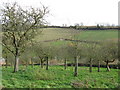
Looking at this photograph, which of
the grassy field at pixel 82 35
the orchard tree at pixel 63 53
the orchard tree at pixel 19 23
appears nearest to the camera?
the grassy field at pixel 82 35

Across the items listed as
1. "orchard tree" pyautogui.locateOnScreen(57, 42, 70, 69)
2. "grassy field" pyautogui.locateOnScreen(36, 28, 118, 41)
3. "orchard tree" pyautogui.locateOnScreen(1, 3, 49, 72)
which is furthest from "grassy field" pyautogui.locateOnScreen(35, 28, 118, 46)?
"orchard tree" pyautogui.locateOnScreen(1, 3, 49, 72)

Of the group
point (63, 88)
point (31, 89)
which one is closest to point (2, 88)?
point (31, 89)

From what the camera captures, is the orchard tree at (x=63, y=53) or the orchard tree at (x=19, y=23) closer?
the orchard tree at (x=19, y=23)

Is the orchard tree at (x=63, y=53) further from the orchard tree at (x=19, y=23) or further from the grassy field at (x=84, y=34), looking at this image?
the orchard tree at (x=19, y=23)

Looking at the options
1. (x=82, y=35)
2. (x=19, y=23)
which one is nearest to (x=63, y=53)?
(x=82, y=35)

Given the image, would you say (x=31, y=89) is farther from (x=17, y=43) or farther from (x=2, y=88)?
(x=17, y=43)

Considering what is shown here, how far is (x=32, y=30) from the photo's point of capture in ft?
75.6

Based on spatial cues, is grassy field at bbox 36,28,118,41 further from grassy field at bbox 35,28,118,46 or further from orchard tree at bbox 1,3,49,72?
orchard tree at bbox 1,3,49,72

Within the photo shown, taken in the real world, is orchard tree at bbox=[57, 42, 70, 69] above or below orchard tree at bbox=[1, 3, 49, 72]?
below

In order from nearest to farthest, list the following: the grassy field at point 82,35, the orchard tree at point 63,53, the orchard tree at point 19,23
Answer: the grassy field at point 82,35 → the orchard tree at point 19,23 → the orchard tree at point 63,53

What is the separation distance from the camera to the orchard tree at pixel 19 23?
21453 mm

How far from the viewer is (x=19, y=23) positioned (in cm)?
2197

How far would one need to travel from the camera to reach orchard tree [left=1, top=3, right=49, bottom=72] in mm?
21453

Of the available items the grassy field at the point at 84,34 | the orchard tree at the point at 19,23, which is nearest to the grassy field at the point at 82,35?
the grassy field at the point at 84,34
